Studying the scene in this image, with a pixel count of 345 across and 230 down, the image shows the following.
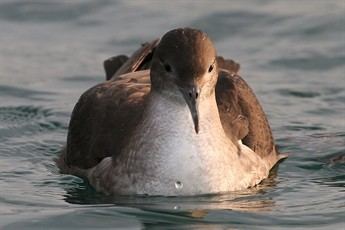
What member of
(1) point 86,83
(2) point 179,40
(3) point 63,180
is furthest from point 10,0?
(2) point 179,40

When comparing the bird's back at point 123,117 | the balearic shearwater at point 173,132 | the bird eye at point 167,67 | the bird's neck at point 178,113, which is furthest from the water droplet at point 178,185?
the bird eye at point 167,67

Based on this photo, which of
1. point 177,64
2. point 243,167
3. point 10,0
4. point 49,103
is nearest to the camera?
point 177,64

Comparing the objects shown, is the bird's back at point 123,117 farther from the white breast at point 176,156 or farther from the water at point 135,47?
the white breast at point 176,156

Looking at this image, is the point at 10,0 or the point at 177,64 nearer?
the point at 177,64

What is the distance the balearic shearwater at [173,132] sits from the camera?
12602mm

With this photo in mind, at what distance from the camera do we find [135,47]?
64.3 feet

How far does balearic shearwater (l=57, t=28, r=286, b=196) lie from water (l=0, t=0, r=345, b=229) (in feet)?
0.53

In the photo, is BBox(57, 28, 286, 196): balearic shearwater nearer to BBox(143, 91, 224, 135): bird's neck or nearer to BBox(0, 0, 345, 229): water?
BBox(143, 91, 224, 135): bird's neck

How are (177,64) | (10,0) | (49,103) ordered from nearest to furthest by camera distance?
(177,64)
(49,103)
(10,0)

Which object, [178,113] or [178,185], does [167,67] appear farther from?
[178,185]

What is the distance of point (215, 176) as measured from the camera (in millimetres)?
12898

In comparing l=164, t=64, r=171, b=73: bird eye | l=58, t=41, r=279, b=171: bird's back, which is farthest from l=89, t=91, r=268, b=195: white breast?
l=58, t=41, r=279, b=171: bird's back

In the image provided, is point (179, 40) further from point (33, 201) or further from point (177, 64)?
point (33, 201)

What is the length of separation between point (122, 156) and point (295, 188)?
170cm
